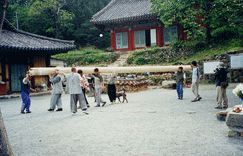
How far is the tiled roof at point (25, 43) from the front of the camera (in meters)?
13.9

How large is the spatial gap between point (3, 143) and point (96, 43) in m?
33.3

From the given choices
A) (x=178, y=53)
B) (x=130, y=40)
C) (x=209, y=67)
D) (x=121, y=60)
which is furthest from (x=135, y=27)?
(x=209, y=67)

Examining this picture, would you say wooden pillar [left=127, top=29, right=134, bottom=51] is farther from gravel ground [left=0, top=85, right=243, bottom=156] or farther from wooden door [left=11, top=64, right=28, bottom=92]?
gravel ground [left=0, top=85, right=243, bottom=156]

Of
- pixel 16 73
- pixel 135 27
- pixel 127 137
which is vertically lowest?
pixel 127 137

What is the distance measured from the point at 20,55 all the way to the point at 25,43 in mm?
1285

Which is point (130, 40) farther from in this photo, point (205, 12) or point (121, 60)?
point (205, 12)

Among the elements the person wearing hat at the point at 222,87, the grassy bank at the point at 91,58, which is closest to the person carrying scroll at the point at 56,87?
the person wearing hat at the point at 222,87

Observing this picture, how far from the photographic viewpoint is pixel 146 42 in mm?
23719

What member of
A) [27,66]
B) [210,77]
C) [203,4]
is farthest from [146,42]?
[27,66]

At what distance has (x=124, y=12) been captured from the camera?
23.9 metres

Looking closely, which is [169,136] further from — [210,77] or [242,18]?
[242,18]

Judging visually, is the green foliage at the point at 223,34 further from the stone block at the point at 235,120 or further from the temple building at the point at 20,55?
the stone block at the point at 235,120

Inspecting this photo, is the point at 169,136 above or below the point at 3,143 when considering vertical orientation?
below

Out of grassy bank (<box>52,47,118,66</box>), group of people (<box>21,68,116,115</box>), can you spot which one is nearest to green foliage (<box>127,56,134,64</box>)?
grassy bank (<box>52,47,118,66</box>)
